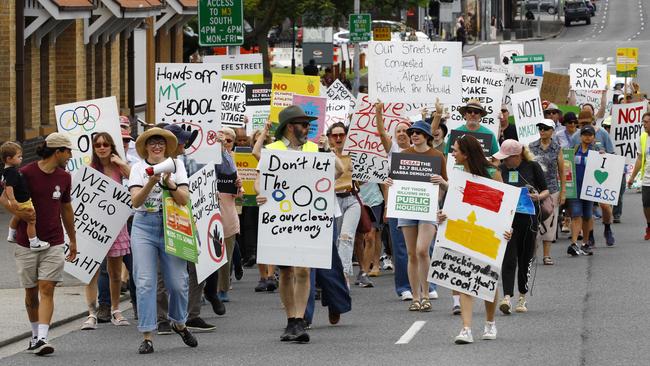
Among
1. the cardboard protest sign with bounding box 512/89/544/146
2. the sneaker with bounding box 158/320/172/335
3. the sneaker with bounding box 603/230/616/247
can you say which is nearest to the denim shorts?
the sneaker with bounding box 603/230/616/247

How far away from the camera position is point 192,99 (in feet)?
52.6

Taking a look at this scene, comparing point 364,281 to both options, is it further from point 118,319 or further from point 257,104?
point 257,104

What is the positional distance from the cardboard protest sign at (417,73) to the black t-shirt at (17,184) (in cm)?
762

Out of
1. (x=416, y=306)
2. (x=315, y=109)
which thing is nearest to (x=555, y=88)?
(x=315, y=109)

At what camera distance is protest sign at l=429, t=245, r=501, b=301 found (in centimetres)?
1268

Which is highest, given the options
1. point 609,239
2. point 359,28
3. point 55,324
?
point 359,28

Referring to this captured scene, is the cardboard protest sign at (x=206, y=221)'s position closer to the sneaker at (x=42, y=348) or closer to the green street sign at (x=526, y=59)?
the sneaker at (x=42, y=348)

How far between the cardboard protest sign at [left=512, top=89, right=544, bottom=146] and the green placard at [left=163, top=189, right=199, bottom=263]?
350 inches

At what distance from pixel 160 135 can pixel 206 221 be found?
4.11ft

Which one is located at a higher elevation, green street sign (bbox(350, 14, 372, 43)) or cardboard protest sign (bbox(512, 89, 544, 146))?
green street sign (bbox(350, 14, 372, 43))

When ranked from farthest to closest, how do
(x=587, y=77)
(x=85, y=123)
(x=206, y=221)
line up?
(x=587, y=77), (x=85, y=123), (x=206, y=221)

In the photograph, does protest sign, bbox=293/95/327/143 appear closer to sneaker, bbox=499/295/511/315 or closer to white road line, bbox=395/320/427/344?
sneaker, bbox=499/295/511/315

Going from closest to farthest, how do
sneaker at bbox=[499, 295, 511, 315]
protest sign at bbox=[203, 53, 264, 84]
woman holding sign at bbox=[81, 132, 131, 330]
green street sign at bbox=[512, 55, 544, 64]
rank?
woman holding sign at bbox=[81, 132, 131, 330] < sneaker at bbox=[499, 295, 511, 315] < protest sign at bbox=[203, 53, 264, 84] < green street sign at bbox=[512, 55, 544, 64]

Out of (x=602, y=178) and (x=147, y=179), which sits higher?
(x=147, y=179)
